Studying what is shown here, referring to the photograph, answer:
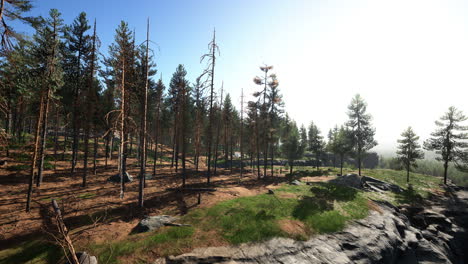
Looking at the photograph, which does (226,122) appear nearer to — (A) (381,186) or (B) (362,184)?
(B) (362,184)

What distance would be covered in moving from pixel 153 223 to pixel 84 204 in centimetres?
698

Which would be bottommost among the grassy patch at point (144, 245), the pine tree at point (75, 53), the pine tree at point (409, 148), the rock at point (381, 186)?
the rock at point (381, 186)

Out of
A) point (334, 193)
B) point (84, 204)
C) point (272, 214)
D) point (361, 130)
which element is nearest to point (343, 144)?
point (361, 130)

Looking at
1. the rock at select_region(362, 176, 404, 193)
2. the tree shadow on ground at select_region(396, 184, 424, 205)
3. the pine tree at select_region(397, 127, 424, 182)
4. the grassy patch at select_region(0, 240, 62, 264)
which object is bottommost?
the tree shadow on ground at select_region(396, 184, 424, 205)

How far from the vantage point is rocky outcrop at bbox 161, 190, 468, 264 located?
870 centimetres

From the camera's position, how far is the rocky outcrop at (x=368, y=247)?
8703 mm

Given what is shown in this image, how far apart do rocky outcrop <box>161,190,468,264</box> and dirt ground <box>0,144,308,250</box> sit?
513 centimetres

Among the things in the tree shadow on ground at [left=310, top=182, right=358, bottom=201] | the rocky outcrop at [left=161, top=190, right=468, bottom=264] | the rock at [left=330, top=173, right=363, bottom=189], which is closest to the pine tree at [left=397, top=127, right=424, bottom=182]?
the rock at [left=330, top=173, right=363, bottom=189]

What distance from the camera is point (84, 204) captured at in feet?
44.1

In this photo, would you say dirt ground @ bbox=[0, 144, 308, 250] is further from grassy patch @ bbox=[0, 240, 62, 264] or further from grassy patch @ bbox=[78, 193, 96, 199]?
grassy patch @ bbox=[0, 240, 62, 264]

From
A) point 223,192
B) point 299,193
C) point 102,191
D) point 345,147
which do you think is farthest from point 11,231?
point 345,147

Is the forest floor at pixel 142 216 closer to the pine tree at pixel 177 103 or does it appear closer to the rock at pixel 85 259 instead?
the rock at pixel 85 259

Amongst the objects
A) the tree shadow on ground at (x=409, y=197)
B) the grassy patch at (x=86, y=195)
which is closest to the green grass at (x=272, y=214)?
the grassy patch at (x=86, y=195)

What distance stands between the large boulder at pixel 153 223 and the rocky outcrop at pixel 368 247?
2.97 meters
